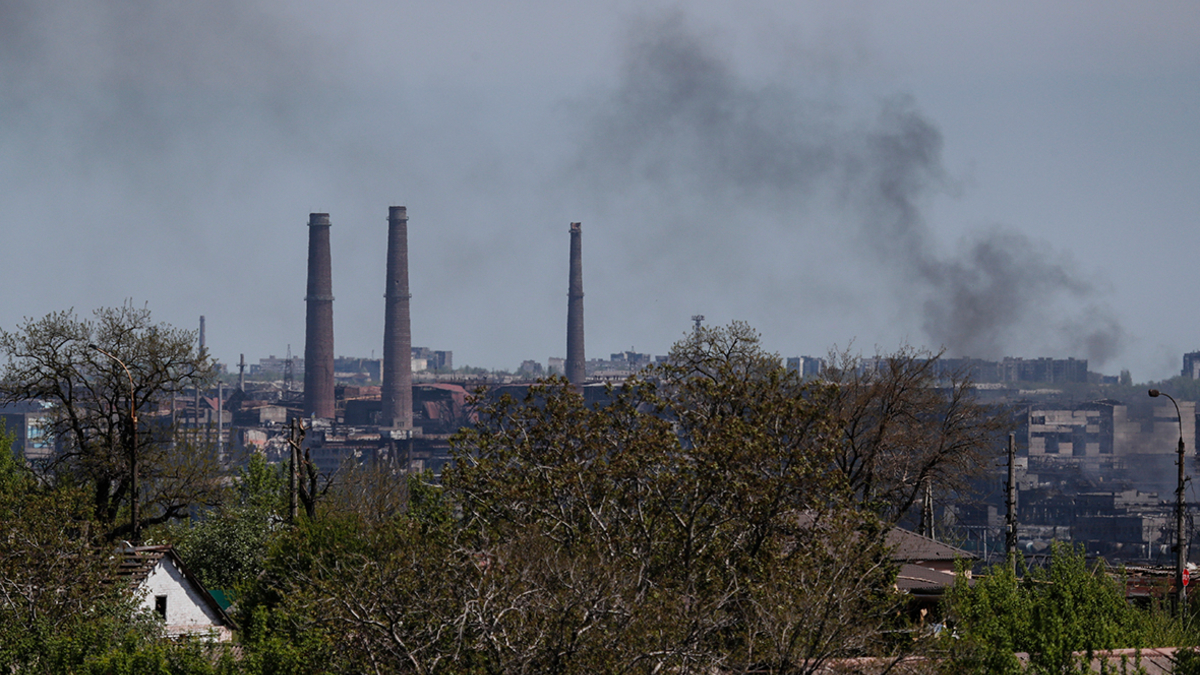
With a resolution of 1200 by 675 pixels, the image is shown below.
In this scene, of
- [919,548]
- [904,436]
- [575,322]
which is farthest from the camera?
[575,322]

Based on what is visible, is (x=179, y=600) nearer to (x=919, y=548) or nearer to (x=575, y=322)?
(x=919, y=548)

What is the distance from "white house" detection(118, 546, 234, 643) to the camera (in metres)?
29.8

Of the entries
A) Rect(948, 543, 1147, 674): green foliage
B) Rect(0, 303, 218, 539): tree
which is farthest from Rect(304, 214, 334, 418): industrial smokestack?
Rect(948, 543, 1147, 674): green foliage

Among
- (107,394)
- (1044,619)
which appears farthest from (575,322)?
(1044,619)

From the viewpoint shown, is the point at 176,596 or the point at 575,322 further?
the point at 575,322

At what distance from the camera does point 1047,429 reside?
582ft

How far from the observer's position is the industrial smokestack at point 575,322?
158m

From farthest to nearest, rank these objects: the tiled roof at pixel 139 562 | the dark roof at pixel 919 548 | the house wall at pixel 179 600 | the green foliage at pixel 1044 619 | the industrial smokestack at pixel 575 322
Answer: the industrial smokestack at pixel 575 322 < the house wall at pixel 179 600 < the dark roof at pixel 919 548 < the tiled roof at pixel 139 562 < the green foliage at pixel 1044 619

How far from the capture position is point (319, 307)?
5723 inches

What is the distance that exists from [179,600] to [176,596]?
0.12 meters

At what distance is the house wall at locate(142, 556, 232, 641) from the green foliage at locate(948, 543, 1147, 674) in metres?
17.2

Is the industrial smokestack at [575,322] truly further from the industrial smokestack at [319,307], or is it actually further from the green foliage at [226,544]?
the green foliage at [226,544]

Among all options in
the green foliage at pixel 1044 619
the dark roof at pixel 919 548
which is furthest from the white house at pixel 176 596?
the green foliage at pixel 1044 619

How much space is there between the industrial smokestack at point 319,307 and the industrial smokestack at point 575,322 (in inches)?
1081
